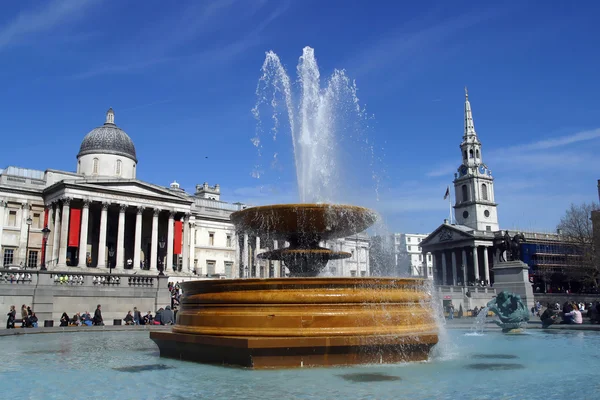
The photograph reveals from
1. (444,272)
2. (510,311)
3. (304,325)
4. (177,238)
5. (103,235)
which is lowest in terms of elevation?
(510,311)

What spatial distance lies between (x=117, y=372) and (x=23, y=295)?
21.1m

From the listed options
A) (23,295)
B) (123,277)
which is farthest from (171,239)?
(23,295)

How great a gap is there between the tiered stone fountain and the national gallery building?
37309 mm

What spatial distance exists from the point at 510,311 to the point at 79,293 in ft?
68.3

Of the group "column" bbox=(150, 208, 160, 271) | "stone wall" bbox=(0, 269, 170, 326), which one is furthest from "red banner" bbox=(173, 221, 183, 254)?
"stone wall" bbox=(0, 269, 170, 326)

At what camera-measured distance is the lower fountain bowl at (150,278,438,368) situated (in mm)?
7508

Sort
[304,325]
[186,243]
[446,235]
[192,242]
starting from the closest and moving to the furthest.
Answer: [304,325] → [186,243] → [192,242] → [446,235]

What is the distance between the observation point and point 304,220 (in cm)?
1057

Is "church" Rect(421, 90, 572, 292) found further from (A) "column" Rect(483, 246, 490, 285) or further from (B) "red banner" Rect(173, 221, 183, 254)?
(B) "red banner" Rect(173, 221, 183, 254)

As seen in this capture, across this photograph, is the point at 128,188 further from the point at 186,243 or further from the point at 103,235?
the point at 186,243

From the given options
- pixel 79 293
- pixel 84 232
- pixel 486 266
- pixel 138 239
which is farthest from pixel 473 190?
pixel 79 293

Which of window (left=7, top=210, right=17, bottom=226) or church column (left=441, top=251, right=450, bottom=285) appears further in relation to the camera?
church column (left=441, top=251, right=450, bottom=285)

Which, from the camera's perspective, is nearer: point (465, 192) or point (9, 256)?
point (9, 256)

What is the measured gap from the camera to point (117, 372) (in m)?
7.36
